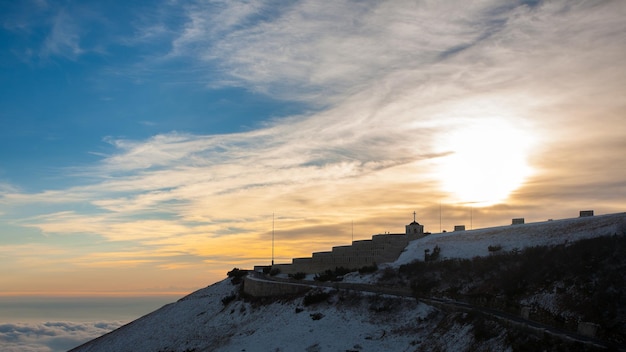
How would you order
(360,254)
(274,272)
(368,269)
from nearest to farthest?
(368,269) < (360,254) < (274,272)

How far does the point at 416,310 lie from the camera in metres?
50.7

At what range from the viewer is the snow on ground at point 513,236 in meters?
55.7

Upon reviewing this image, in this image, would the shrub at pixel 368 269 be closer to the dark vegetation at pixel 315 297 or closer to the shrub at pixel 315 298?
the dark vegetation at pixel 315 297

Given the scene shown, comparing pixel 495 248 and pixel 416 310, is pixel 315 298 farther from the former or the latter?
pixel 495 248

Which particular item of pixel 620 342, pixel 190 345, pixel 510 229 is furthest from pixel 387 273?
pixel 620 342

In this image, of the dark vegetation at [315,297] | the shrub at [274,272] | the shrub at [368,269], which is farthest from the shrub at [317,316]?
the shrub at [274,272]

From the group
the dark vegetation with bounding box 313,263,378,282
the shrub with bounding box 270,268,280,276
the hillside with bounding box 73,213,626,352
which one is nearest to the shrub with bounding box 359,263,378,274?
the dark vegetation with bounding box 313,263,378,282

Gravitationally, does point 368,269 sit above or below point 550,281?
below

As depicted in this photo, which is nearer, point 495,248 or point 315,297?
point 315,297

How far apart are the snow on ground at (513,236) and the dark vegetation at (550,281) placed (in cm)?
190

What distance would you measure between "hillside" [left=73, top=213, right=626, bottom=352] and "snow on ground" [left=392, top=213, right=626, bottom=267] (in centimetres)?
14

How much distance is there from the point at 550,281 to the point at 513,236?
16906 mm

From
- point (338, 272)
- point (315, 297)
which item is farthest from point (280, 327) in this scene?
point (338, 272)

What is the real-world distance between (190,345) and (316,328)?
20.6m
